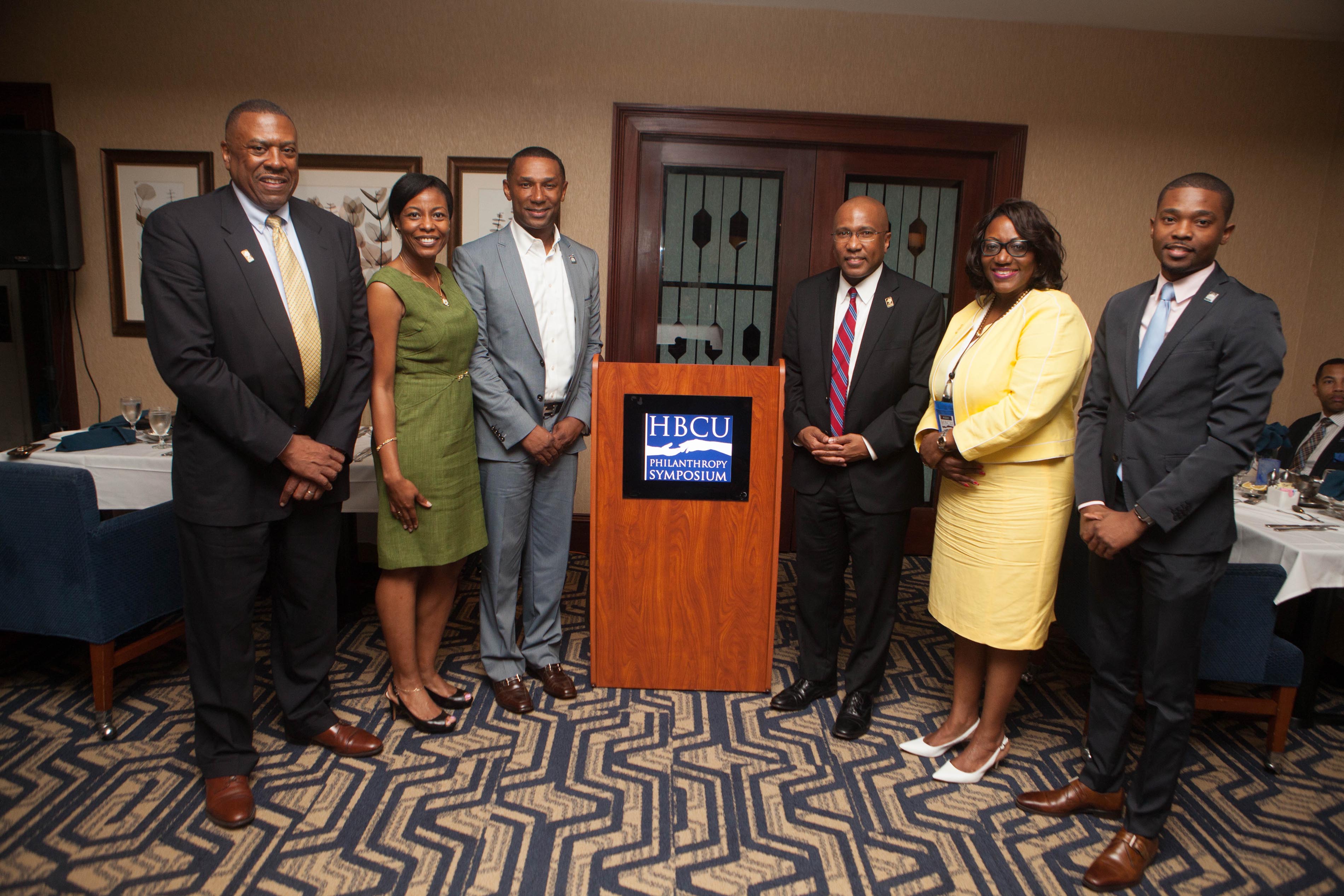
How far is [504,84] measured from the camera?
161 inches

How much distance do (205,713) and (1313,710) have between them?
3.79 metres

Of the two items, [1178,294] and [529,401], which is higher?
[1178,294]

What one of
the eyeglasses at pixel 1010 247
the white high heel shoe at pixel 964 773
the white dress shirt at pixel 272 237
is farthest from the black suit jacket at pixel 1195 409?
the white dress shirt at pixel 272 237

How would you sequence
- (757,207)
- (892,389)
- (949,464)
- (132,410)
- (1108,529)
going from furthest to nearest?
(757,207), (132,410), (892,389), (949,464), (1108,529)

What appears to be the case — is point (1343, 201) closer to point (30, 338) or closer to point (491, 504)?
point (491, 504)

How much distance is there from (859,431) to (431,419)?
57.2 inches

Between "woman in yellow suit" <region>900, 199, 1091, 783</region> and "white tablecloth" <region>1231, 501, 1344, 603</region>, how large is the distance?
69 centimetres

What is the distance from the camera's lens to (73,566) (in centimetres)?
233

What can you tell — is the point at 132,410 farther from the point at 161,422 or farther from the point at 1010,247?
the point at 1010,247

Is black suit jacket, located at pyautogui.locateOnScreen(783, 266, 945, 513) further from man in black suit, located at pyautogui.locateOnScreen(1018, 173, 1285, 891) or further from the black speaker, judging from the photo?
the black speaker

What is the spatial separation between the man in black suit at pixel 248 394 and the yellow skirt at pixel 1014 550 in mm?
1930

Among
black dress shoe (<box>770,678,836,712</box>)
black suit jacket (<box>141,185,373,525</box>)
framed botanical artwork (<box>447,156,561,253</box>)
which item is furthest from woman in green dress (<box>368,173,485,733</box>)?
framed botanical artwork (<box>447,156,561,253</box>)

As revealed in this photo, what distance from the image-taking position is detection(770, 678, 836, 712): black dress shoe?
2707 mm

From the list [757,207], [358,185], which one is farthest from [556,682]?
[358,185]
